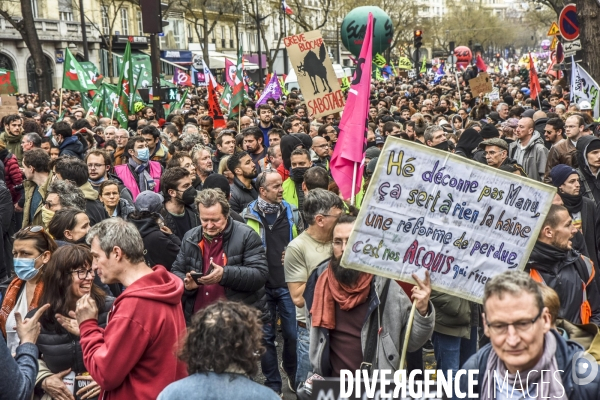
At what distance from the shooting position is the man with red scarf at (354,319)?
3.94 meters

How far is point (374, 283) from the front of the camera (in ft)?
13.4

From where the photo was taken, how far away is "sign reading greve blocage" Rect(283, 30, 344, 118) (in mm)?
9375

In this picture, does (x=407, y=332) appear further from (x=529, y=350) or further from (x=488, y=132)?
(x=488, y=132)

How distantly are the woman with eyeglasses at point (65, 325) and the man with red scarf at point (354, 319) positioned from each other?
3.66 ft

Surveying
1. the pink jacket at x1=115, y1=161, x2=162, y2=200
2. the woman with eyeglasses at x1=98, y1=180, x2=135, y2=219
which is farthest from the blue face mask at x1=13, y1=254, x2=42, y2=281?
the pink jacket at x1=115, y1=161, x2=162, y2=200

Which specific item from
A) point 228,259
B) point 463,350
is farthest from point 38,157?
point 463,350

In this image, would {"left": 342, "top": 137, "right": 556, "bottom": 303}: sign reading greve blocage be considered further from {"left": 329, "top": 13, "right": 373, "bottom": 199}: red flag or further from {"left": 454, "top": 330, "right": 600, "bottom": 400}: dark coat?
{"left": 329, "top": 13, "right": 373, "bottom": 199}: red flag

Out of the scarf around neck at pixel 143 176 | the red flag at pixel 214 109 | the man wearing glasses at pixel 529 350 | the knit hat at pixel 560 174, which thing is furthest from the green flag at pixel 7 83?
the man wearing glasses at pixel 529 350

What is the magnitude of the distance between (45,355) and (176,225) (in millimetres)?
2642

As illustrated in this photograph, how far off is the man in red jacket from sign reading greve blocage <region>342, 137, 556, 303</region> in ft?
2.79

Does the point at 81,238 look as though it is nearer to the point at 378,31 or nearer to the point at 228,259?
the point at 228,259

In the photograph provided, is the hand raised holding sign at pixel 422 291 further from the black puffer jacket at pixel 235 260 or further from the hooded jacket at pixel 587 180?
the hooded jacket at pixel 587 180

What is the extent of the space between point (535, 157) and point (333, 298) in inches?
258

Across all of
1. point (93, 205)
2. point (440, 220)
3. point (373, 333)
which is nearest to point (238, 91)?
point (93, 205)
